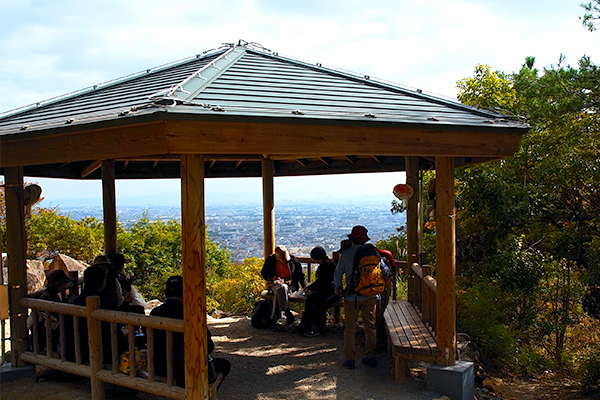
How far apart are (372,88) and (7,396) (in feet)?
17.7

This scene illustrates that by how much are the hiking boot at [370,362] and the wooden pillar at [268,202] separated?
348 centimetres

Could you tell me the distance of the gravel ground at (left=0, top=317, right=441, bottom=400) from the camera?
5.30 meters

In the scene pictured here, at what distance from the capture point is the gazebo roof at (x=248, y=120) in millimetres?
4012

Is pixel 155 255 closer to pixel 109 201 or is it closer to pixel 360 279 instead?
pixel 109 201

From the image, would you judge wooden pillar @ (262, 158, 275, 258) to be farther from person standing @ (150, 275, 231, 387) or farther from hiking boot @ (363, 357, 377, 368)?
person standing @ (150, 275, 231, 387)

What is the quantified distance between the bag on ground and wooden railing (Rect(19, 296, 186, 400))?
7.45ft

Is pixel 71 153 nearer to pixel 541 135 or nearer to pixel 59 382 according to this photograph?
pixel 59 382

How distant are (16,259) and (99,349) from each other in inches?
64.6

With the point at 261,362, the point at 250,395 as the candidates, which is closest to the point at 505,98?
the point at 261,362

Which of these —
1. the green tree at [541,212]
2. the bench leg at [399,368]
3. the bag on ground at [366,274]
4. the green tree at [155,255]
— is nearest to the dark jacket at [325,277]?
the bag on ground at [366,274]

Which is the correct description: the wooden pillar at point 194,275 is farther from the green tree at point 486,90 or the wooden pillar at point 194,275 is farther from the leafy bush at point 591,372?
the green tree at point 486,90

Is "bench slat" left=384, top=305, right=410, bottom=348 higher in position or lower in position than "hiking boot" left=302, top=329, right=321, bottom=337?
higher

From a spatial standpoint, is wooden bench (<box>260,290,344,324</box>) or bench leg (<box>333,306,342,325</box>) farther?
bench leg (<box>333,306,342,325</box>)

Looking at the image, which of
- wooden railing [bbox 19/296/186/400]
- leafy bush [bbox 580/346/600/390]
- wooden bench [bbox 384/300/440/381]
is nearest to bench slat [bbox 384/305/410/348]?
wooden bench [bbox 384/300/440/381]
